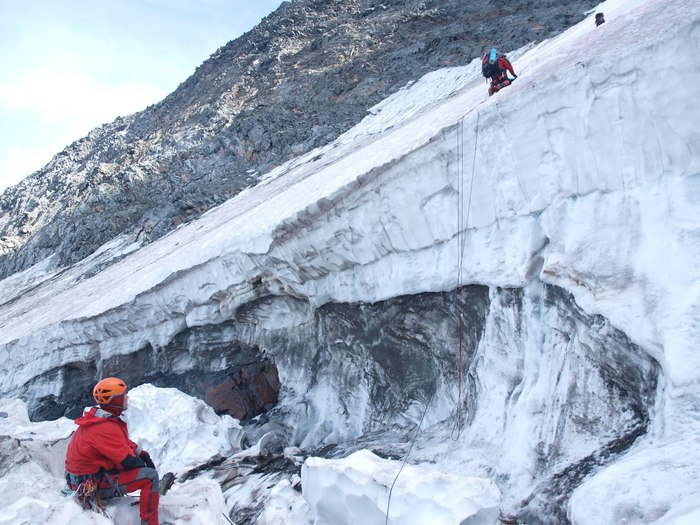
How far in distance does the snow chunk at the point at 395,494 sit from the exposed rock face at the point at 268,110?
597 inches

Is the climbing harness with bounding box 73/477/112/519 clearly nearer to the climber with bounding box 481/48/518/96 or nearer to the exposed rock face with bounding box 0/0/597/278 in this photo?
the climber with bounding box 481/48/518/96

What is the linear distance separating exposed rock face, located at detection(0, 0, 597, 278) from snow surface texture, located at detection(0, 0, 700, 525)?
41.8 feet

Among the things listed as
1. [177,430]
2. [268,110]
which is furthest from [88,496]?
[268,110]

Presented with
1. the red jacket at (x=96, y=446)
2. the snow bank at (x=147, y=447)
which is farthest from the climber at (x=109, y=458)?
the snow bank at (x=147, y=447)

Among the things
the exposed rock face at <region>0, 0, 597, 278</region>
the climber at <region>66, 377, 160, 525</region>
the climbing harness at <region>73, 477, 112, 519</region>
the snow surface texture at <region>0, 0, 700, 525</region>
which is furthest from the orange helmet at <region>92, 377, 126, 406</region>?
the exposed rock face at <region>0, 0, 597, 278</region>

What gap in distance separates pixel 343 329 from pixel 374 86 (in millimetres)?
16575

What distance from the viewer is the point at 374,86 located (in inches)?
828

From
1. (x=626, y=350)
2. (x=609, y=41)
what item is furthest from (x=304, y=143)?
(x=626, y=350)

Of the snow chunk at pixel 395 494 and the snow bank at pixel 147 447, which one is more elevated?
the snow bank at pixel 147 447

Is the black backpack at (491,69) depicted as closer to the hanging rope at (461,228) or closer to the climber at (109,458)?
the hanging rope at (461,228)

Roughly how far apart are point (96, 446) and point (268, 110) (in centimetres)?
2128

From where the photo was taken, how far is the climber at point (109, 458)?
3.24m

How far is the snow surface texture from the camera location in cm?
282

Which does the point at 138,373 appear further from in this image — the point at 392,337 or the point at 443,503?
the point at 443,503
